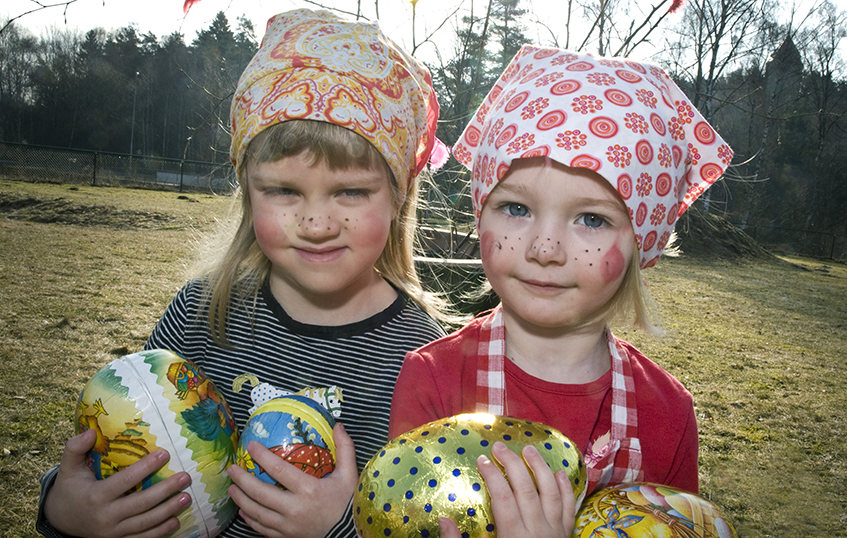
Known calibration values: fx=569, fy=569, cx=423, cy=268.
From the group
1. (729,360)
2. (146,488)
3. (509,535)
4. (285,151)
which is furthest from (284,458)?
(729,360)

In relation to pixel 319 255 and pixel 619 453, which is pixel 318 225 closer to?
pixel 319 255

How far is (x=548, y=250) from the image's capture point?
4.34 feet

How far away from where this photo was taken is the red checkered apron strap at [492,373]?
1518 millimetres

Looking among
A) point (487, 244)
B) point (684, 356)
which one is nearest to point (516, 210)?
point (487, 244)

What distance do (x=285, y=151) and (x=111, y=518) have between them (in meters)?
1.02

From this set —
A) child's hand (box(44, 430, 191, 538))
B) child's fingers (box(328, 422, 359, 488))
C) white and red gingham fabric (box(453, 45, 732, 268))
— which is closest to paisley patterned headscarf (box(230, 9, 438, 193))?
white and red gingham fabric (box(453, 45, 732, 268))

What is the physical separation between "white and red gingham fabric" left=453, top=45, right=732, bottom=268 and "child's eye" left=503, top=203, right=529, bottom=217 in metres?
0.07

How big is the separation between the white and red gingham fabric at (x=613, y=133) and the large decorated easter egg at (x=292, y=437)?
0.72m

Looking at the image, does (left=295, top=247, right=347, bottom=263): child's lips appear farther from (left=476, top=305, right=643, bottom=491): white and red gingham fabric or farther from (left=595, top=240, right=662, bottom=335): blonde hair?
(left=595, top=240, right=662, bottom=335): blonde hair

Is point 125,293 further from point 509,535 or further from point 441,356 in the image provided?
point 509,535

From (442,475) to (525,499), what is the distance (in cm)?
16

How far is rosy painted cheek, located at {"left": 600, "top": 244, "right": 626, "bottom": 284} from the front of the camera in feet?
4.54

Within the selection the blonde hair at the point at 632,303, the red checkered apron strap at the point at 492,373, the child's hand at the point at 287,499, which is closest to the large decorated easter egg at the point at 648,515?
the red checkered apron strap at the point at 492,373

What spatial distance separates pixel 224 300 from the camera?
1857 millimetres
